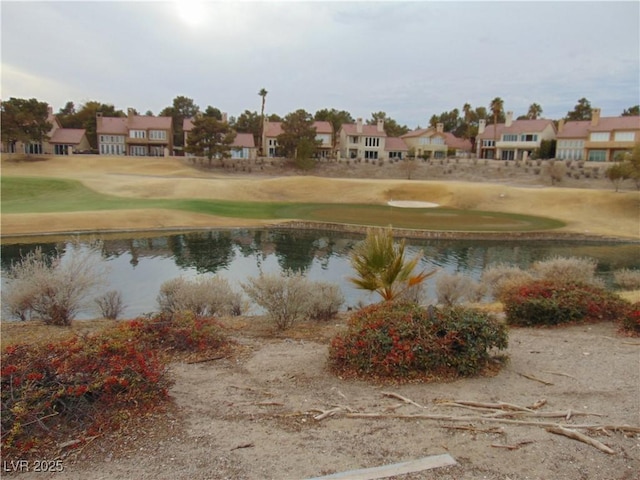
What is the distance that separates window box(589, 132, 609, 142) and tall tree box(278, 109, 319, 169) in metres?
47.2

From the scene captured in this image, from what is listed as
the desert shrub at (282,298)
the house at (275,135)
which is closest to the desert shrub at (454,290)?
the desert shrub at (282,298)

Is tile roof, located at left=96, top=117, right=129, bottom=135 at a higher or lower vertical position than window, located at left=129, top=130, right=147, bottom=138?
higher

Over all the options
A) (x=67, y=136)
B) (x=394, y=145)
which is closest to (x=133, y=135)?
(x=67, y=136)

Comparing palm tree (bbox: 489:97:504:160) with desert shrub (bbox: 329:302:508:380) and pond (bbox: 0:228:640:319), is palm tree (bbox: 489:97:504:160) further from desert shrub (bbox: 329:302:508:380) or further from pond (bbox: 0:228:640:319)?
desert shrub (bbox: 329:302:508:380)

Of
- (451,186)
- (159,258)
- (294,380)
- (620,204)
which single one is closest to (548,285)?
(294,380)

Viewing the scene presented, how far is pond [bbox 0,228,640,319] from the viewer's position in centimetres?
2198

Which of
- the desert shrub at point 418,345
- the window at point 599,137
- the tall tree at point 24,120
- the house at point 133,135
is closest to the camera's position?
the desert shrub at point 418,345

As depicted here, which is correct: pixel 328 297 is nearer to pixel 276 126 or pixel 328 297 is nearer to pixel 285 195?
pixel 285 195

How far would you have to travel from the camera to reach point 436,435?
5645mm

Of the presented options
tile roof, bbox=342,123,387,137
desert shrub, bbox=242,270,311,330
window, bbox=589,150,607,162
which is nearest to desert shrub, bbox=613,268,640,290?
desert shrub, bbox=242,270,311,330

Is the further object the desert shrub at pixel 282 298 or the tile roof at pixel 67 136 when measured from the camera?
the tile roof at pixel 67 136

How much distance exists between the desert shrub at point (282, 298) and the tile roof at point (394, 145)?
8759 centimetres

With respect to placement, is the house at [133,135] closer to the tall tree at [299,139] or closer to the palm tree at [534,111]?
the tall tree at [299,139]

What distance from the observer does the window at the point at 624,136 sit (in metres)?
78.2
